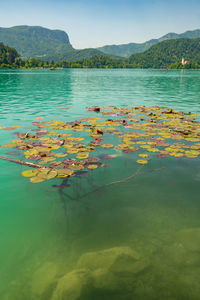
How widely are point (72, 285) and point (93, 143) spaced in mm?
6512

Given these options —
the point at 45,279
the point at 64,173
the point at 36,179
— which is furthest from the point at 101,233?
the point at 36,179

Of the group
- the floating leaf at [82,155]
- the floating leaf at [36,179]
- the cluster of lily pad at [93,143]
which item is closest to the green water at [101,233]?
the floating leaf at [36,179]

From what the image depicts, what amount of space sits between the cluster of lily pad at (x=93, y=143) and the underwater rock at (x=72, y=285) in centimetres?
323

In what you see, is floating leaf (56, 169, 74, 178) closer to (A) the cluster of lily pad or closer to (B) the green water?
(A) the cluster of lily pad

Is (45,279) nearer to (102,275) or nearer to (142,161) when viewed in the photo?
(102,275)

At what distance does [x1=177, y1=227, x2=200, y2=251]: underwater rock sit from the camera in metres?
4.06

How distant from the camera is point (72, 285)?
10.7ft

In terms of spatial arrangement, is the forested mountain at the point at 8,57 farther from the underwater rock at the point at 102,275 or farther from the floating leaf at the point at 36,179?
the underwater rock at the point at 102,275

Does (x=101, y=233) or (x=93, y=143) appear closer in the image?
(x=101, y=233)

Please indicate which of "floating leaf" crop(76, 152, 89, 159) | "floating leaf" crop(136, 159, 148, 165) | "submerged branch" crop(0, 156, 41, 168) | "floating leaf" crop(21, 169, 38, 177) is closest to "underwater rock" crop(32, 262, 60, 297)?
"floating leaf" crop(21, 169, 38, 177)

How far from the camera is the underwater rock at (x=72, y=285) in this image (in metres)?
3.10

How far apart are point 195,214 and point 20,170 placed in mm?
5413

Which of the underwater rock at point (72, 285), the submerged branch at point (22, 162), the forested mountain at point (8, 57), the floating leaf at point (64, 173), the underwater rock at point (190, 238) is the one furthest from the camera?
the forested mountain at point (8, 57)

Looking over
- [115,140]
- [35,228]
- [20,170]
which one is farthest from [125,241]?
[115,140]
